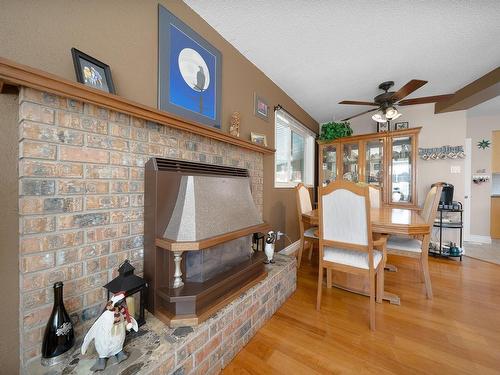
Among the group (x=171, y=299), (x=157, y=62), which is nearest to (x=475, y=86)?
(x=157, y=62)

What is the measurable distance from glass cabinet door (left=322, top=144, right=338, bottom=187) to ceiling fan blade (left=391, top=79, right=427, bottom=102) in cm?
157

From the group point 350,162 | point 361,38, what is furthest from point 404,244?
point 350,162

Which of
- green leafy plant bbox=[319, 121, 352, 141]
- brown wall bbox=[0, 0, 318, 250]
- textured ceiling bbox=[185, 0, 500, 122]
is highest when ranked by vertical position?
textured ceiling bbox=[185, 0, 500, 122]

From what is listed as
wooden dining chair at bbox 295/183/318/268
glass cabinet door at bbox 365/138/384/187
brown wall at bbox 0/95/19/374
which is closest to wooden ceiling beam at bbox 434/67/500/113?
glass cabinet door at bbox 365/138/384/187

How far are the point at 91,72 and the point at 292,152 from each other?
2867 mm

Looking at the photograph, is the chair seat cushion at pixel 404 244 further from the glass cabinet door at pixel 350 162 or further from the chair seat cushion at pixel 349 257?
the glass cabinet door at pixel 350 162

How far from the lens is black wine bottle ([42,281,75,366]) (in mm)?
823

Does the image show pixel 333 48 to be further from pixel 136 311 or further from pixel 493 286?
pixel 493 286

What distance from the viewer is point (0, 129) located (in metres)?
0.78

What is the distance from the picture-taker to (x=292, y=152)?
3.44 meters

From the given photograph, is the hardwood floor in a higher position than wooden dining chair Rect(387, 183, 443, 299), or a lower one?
lower

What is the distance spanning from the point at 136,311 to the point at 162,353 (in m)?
0.32

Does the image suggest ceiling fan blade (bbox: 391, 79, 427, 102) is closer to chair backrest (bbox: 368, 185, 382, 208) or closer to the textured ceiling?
the textured ceiling

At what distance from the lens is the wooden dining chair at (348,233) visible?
150 cm
